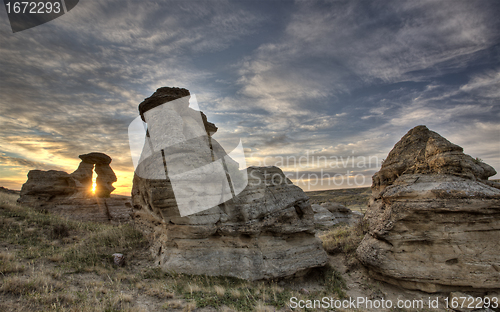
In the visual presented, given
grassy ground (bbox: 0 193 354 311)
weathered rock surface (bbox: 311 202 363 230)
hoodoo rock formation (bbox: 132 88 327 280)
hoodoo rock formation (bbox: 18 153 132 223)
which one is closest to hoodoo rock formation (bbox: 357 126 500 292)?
grassy ground (bbox: 0 193 354 311)

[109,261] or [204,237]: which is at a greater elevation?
[204,237]

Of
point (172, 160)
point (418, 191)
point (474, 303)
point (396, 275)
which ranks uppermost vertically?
point (172, 160)

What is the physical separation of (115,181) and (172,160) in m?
25.2

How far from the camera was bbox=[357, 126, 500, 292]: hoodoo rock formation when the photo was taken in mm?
8148

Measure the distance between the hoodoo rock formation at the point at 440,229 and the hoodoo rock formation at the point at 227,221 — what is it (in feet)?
11.2

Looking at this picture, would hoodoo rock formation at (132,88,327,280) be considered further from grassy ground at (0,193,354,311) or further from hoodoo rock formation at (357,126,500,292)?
hoodoo rock formation at (357,126,500,292)

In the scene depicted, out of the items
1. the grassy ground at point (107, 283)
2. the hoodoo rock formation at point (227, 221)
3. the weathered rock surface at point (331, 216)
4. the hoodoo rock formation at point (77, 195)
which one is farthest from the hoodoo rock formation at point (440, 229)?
the hoodoo rock formation at point (77, 195)

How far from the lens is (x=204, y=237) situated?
31.9 feet

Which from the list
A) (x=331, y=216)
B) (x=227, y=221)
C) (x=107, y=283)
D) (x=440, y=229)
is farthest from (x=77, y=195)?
(x=331, y=216)

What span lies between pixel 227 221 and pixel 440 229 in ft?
29.9

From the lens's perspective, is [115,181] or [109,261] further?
[115,181]

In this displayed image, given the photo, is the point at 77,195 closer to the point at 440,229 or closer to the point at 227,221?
the point at 227,221

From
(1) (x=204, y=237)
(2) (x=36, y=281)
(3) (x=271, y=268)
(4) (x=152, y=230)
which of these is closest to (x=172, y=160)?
(1) (x=204, y=237)

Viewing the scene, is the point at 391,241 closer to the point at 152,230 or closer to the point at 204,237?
the point at 204,237
